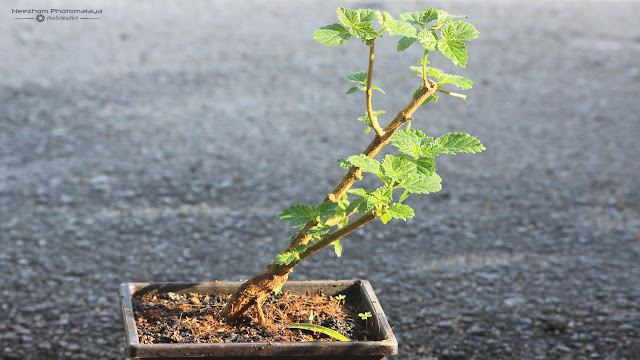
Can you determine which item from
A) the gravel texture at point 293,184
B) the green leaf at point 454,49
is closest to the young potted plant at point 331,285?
the green leaf at point 454,49

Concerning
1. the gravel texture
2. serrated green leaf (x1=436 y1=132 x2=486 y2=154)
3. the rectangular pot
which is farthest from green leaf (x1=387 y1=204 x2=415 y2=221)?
the gravel texture

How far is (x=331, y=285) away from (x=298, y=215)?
12.2 inches

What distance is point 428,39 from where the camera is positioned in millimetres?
1156

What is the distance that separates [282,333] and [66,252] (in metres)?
1.87

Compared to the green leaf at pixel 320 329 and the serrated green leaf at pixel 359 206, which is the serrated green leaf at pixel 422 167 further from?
the green leaf at pixel 320 329

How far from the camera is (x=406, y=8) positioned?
757cm

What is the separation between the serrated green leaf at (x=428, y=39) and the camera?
1144mm

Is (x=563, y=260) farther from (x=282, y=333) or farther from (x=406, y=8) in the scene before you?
(x=406, y=8)

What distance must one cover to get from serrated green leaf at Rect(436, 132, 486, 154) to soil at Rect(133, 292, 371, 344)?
1.35 ft

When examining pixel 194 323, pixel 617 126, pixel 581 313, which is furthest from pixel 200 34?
pixel 194 323

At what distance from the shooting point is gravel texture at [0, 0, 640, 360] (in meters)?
2.56

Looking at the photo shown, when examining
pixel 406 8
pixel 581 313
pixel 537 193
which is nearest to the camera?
pixel 581 313

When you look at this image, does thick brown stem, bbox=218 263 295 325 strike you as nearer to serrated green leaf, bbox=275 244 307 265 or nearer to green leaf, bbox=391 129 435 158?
serrated green leaf, bbox=275 244 307 265

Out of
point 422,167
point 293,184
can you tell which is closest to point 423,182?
point 422,167
